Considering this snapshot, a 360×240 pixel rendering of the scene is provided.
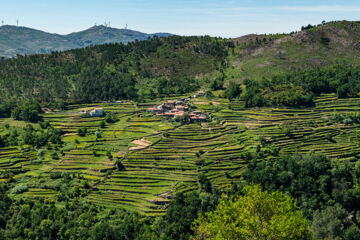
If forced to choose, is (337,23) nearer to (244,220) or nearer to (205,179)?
(205,179)

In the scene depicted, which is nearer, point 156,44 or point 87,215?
point 87,215

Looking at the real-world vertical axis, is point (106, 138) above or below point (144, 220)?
above

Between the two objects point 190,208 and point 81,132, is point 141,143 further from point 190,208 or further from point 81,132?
point 190,208

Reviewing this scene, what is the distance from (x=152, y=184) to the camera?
66625mm

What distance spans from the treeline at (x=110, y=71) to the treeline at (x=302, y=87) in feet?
115

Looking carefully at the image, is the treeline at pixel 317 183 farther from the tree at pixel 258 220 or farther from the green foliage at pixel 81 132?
the green foliage at pixel 81 132

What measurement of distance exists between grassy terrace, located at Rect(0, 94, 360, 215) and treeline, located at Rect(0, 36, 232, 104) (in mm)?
Result: 23276

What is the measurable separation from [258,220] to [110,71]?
13803 centimetres

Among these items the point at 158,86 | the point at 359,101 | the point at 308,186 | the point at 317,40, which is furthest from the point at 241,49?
the point at 308,186

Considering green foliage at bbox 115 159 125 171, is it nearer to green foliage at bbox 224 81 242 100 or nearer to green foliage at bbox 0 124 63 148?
green foliage at bbox 0 124 63 148

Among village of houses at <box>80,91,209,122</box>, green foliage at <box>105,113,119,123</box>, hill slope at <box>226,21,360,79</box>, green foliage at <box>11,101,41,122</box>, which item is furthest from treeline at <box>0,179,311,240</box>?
hill slope at <box>226,21,360,79</box>

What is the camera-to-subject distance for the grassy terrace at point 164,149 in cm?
6606

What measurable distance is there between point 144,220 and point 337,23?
176 m

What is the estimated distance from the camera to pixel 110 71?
156m
